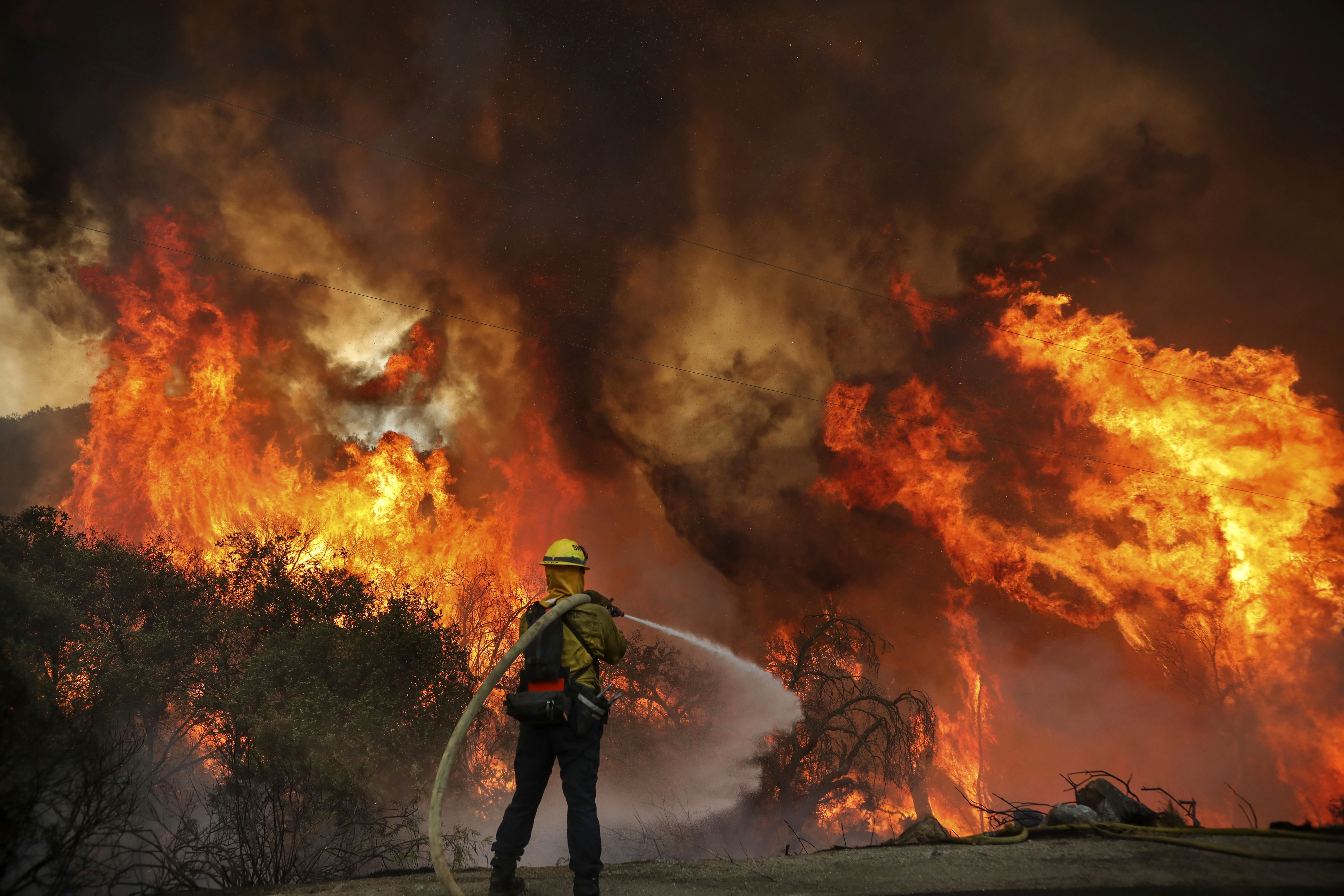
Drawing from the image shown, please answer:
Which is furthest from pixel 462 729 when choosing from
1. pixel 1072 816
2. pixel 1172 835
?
pixel 1172 835

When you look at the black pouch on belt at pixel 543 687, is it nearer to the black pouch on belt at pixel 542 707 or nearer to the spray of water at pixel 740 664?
the black pouch on belt at pixel 542 707

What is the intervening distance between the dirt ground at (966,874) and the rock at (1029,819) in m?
0.86

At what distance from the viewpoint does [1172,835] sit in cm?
549

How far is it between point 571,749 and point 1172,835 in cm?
523

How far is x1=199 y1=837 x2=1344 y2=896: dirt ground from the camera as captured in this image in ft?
14.4


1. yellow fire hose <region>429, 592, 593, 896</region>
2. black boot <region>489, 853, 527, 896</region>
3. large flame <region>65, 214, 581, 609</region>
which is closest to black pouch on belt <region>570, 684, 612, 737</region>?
yellow fire hose <region>429, 592, 593, 896</region>

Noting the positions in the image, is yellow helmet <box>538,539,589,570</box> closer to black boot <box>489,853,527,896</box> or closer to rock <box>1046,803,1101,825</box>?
black boot <box>489,853,527,896</box>

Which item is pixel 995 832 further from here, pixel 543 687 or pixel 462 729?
pixel 462 729

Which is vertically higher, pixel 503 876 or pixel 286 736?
pixel 286 736

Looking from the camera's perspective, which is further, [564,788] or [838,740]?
[838,740]

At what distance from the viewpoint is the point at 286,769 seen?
9219 mm

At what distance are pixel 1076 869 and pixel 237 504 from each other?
32.6 m

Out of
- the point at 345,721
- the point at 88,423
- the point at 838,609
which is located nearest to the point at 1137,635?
the point at 838,609

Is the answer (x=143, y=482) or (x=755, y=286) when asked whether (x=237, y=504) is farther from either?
(x=755, y=286)
